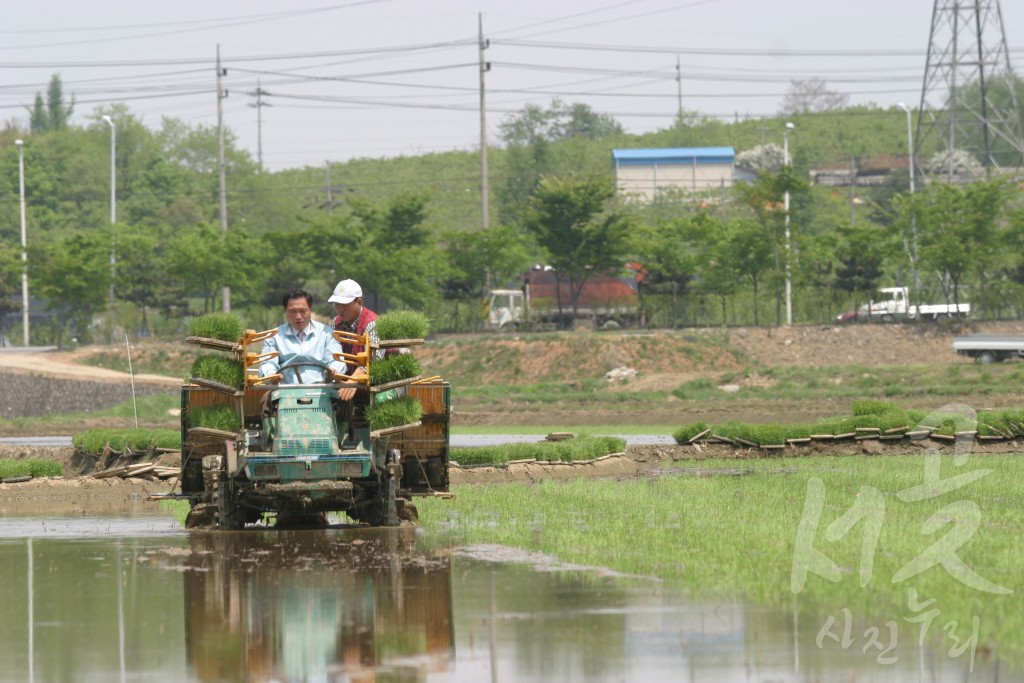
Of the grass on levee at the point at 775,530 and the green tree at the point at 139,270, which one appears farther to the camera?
the green tree at the point at 139,270

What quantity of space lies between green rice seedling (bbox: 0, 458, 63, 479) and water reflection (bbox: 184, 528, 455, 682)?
375 inches

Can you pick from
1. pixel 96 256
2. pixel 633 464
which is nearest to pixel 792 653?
pixel 633 464

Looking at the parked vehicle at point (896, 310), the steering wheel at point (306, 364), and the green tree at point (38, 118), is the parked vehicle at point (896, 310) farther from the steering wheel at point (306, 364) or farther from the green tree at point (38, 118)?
the green tree at point (38, 118)

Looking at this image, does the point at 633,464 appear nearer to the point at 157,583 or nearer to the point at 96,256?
the point at 157,583

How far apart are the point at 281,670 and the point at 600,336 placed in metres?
56.7

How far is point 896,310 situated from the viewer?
77688mm

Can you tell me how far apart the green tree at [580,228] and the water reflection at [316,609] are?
Answer: 187 ft

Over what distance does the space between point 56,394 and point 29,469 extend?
3702 centimetres

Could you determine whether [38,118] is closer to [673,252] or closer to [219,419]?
[673,252]

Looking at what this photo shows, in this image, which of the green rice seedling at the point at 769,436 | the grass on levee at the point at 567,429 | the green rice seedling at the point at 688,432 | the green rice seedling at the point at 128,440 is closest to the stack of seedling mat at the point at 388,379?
the green rice seedling at the point at 128,440

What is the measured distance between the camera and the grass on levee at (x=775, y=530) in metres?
11.6

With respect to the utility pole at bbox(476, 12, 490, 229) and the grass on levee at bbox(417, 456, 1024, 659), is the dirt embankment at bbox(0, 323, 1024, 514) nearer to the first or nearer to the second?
the utility pole at bbox(476, 12, 490, 229)

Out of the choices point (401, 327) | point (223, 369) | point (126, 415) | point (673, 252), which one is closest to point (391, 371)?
point (401, 327)

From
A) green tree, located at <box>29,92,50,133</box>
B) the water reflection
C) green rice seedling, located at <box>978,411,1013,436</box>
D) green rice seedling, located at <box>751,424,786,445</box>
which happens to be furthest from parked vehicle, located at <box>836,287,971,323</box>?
green tree, located at <box>29,92,50,133</box>
